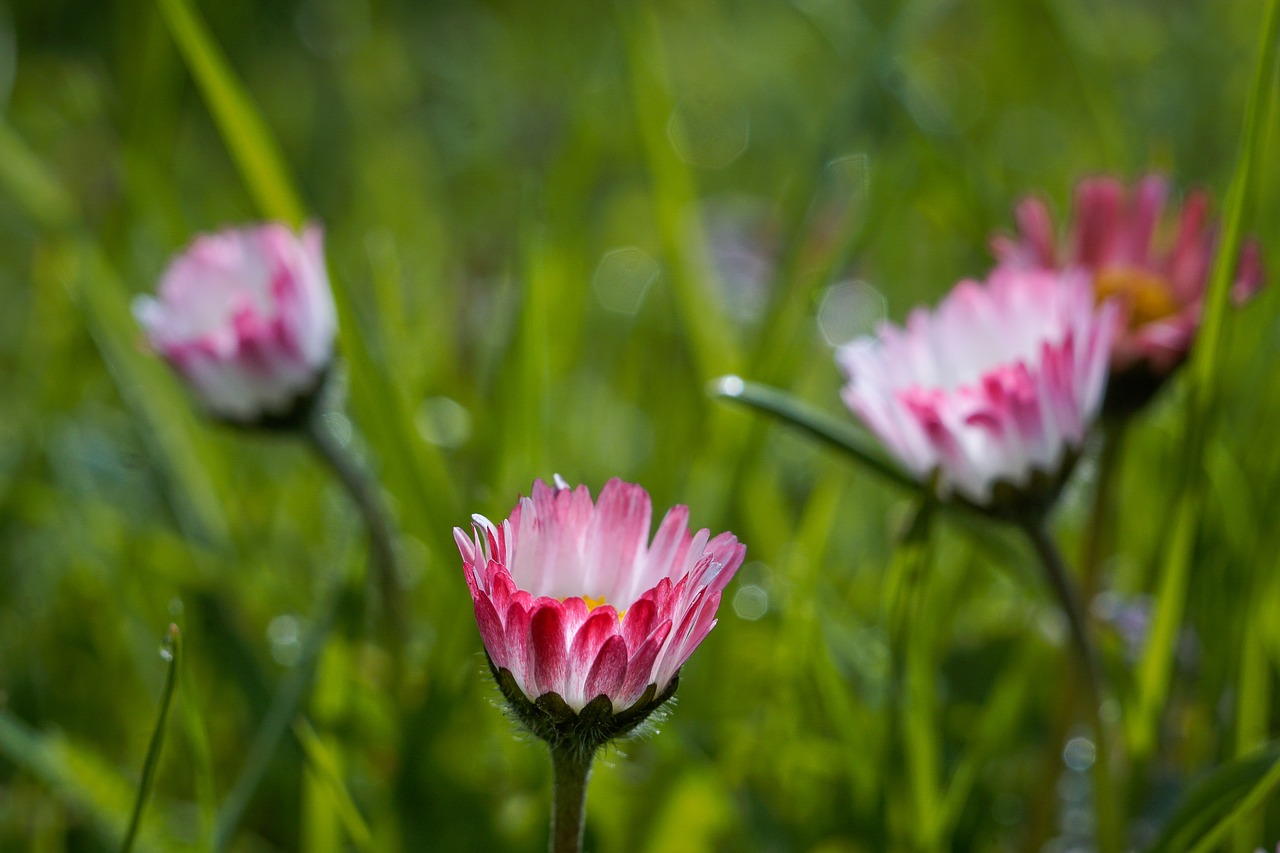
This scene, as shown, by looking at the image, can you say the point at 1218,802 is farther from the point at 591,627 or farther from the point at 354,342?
the point at 354,342

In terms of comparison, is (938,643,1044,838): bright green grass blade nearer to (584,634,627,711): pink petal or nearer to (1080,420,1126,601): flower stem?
(1080,420,1126,601): flower stem

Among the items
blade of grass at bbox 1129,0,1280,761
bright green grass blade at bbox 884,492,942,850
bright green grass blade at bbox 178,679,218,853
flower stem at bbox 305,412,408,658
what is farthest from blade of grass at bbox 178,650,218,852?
blade of grass at bbox 1129,0,1280,761

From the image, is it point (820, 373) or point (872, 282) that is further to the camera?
point (872, 282)

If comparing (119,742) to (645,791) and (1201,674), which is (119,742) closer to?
(645,791)

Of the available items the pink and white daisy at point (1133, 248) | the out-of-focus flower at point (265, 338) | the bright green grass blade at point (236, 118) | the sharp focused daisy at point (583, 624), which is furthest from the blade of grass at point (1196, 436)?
the bright green grass blade at point (236, 118)

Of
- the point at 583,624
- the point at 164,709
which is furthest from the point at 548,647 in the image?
the point at 164,709

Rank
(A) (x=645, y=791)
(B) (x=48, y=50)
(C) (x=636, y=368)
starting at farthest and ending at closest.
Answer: (B) (x=48, y=50) < (C) (x=636, y=368) < (A) (x=645, y=791)

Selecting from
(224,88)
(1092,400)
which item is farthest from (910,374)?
(224,88)
